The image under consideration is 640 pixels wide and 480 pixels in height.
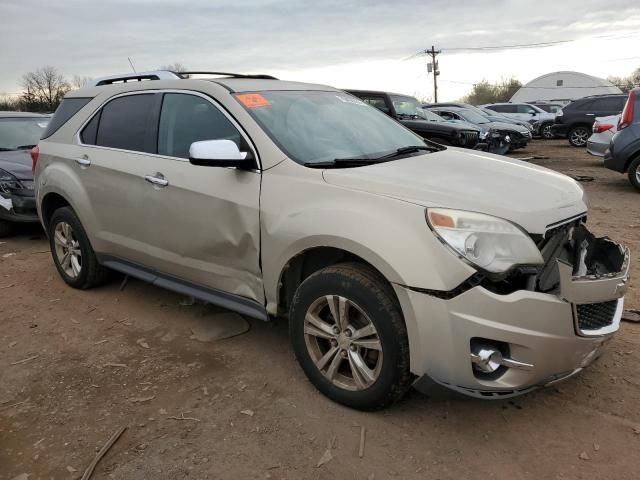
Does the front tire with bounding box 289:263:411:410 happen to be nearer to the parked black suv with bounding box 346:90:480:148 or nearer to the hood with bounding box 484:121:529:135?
the parked black suv with bounding box 346:90:480:148

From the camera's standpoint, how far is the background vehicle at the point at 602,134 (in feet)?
32.9

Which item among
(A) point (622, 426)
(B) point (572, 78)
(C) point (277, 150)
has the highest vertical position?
(B) point (572, 78)

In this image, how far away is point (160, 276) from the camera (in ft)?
12.8

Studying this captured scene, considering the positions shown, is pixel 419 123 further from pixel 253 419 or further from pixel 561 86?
pixel 561 86

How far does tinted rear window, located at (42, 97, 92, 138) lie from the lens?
4559 millimetres

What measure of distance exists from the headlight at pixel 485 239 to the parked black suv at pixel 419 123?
900 centimetres

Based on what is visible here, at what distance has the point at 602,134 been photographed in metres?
10.2

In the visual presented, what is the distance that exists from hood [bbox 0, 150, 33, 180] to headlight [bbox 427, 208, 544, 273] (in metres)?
6.30

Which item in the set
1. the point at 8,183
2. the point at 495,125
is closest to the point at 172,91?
the point at 8,183

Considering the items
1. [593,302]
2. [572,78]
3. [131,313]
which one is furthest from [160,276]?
[572,78]

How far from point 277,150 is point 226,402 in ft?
4.83

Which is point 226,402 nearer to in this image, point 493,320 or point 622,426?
point 493,320

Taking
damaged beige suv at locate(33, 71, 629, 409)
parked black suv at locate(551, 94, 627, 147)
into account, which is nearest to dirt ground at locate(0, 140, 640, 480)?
damaged beige suv at locate(33, 71, 629, 409)

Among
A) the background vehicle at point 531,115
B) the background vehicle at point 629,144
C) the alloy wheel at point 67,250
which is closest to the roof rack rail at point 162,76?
the alloy wheel at point 67,250
